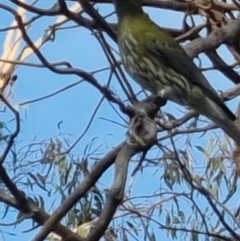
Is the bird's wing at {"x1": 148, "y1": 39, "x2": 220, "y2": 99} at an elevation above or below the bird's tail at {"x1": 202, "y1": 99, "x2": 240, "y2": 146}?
above

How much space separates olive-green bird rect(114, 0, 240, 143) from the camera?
233cm

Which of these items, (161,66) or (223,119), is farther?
(161,66)

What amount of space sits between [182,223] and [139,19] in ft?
3.20

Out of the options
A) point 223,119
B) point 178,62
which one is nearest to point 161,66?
point 178,62

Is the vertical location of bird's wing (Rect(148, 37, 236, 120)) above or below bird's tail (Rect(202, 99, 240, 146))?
above

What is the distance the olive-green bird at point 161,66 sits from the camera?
7.66 ft

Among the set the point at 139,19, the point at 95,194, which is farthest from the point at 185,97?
the point at 95,194

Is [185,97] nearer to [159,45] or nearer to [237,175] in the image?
[159,45]

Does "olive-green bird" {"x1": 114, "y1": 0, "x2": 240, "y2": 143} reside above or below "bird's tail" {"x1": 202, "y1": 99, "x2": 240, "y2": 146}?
above

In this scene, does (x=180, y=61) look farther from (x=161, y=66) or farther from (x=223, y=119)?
(x=223, y=119)

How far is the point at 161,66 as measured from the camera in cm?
243

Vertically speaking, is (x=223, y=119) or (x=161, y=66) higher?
(x=161, y=66)

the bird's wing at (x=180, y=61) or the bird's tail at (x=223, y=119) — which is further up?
the bird's wing at (x=180, y=61)

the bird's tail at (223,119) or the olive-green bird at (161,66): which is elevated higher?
the olive-green bird at (161,66)
